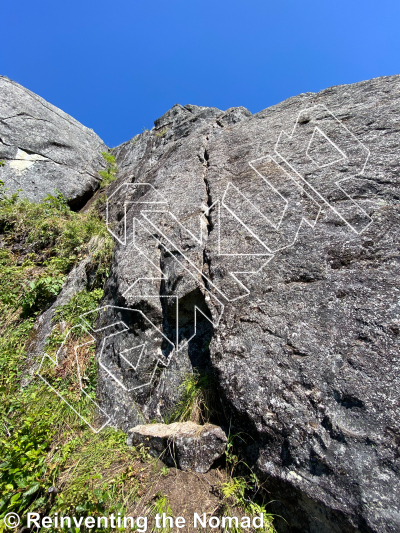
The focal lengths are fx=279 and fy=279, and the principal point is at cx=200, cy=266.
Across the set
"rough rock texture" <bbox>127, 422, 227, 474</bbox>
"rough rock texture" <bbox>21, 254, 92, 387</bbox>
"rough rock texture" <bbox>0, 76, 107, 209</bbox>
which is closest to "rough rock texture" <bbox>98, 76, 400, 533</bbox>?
"rough rock texture" <bbox>127, 422, 227, 474</bbox>

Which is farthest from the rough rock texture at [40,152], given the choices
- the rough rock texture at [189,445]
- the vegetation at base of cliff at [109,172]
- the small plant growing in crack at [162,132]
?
the rough rock texture at [189,445]

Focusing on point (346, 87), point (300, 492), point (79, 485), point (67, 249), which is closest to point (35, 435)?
point (79, 485)

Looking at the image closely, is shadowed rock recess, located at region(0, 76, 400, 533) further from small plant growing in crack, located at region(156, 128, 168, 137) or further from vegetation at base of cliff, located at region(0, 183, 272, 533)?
small plant growing in crack, located at region(156, 128, 168, 137)

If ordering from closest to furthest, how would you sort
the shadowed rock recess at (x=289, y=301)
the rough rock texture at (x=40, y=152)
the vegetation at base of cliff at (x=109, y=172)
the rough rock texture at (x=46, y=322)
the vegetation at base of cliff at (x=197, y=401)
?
the shadowed rock recess at (x=289, y=301), the vegetation at base of cliff at (x=197, y=401), the rough rock texture at (x=46, y=322), the rough rock texture at (x=40, y=152), the vegetation at base of cliff at (x=109, y=172)

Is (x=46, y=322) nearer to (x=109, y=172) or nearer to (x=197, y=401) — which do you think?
(x=197, y=401)

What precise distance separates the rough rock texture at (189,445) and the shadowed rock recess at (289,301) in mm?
192

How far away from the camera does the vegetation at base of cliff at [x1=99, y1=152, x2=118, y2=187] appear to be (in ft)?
30.0

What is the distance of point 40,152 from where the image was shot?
8.38 m

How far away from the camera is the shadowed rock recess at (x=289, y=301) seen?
1.88 m

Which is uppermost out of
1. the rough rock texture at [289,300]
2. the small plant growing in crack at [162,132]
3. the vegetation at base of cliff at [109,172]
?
the small plant growing in crack at [162,132]

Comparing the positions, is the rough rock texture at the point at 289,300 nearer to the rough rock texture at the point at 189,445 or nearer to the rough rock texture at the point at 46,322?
the rough rock texture at the point at 189,445

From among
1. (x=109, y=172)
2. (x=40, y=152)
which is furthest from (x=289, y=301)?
(x=40, y=152)

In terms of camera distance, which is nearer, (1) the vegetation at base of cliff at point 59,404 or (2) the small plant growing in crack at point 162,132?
(1) the vegetation at base of cliff at point 59,404

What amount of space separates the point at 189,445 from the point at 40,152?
9.10 metres
